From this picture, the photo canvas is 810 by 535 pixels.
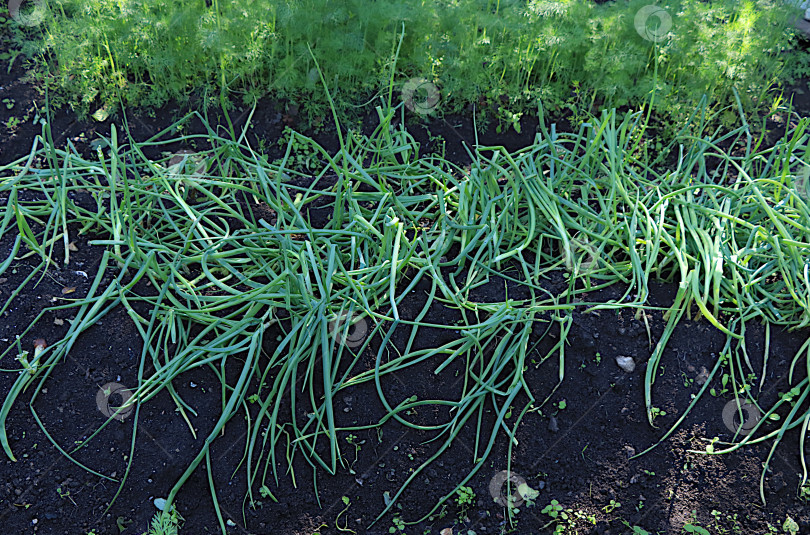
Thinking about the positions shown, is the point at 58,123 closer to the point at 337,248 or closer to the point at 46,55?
the point at 46,55

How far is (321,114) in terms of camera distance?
2676mm

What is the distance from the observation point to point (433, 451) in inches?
71.6

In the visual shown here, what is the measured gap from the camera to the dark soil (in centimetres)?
172

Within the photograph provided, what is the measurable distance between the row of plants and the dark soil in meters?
1.09

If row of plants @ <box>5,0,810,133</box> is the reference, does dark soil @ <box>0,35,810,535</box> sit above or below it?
below

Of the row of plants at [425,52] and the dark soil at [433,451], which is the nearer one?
the dark soil at [433,451]

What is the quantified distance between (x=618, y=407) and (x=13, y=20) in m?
2.99

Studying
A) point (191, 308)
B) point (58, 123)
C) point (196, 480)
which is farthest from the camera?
point (58, 123)

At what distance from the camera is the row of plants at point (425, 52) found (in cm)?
261

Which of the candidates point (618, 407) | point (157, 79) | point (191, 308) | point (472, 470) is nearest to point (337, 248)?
point (191, 308)

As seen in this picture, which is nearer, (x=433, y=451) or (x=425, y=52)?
(x=433, y=451)

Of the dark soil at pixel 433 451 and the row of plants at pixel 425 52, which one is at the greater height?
the row of plants at pixel 425 52

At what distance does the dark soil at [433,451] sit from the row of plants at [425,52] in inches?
43.0

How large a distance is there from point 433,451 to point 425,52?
1.59 meters
